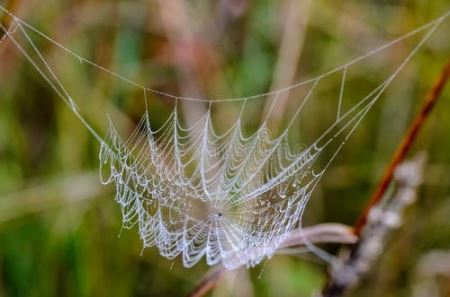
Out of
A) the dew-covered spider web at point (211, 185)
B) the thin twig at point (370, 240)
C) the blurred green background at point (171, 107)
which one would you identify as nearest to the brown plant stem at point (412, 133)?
the thin twig at point (370, 240)

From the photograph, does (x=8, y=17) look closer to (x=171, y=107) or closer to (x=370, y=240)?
(x=370, y=240)

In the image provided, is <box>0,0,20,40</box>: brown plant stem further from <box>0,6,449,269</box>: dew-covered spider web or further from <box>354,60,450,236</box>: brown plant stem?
<box>354,60,450,236</box>: brown plant stem

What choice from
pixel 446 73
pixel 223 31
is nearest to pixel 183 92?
pixel 223 31

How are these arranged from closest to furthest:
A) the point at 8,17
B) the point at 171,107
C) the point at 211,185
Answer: the point at 8,17
the point at 211,185
the point at 171,107

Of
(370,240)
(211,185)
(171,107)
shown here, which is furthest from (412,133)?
(171,107)

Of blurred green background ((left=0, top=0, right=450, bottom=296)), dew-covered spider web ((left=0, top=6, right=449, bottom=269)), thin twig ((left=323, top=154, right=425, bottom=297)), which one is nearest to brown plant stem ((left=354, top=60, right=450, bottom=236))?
thin twig ((left=323, top=154, right=425, bottom=297))

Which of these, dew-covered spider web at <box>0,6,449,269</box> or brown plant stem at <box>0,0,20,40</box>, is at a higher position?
brown plant stem at <box>0,0,20,40</box>

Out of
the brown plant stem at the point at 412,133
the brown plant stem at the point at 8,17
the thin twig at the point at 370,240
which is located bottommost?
the thin twig at the point at 370,240

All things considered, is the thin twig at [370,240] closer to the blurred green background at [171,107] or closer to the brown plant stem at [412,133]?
the brown plant stem at [412,133]
